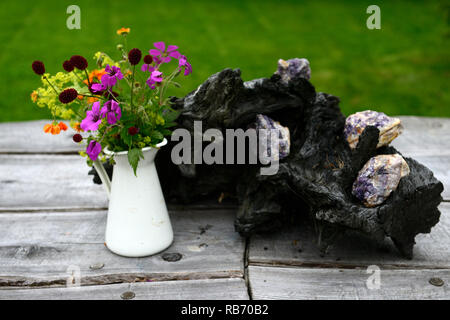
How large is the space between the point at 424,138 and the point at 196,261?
1.38m

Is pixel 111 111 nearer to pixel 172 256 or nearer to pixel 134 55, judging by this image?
pixel 134 55

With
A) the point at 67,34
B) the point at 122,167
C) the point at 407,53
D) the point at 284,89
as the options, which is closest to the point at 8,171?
the point at 122,167

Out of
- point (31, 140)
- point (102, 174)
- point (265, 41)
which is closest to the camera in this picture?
point (102, 174)

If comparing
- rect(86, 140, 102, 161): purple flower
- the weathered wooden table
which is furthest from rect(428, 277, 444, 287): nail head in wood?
rect(86, 140, 102, 161): purple flower

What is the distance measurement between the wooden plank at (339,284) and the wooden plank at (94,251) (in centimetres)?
9

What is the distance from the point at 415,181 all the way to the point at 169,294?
0.71 meters

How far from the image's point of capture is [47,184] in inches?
74.7

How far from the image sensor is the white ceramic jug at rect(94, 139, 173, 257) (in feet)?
4.53

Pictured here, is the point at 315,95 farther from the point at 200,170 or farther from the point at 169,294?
the point at 169,294

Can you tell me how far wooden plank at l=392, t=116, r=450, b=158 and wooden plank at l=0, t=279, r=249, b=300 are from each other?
1175mm

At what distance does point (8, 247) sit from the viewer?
4.85ft

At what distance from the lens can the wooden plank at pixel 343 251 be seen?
1.37 m

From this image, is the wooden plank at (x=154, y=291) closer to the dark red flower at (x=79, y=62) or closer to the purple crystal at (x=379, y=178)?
the purple crystal at (x=379, y=178)

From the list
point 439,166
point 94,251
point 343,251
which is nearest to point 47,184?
point 94,251
